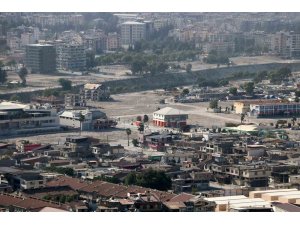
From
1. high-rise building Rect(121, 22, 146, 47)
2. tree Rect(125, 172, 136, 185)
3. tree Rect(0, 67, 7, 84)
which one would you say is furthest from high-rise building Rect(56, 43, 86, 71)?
tree Rect(125, 172, 136, 185)

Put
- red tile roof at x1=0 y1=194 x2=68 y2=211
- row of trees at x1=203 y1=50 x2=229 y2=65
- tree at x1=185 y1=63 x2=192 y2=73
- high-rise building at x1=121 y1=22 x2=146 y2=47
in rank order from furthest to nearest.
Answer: high-rise building at x1=121 y1=22 x2=146 y2=47, row of trees at x1=203 y1=50 x2=229 y2=65, tree at x1=185 y1=63 x2=192 y2=73, red tile roof at x1=0 y1=194 x2=68 y2=211

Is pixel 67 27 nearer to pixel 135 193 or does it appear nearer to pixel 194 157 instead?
pixel 194 157

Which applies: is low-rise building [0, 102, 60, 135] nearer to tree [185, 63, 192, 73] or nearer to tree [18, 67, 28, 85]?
tree [18, 67, 28, 85]

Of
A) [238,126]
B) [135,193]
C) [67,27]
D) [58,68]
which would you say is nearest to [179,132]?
[238,126]

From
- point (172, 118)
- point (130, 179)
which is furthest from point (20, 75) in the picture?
point (130, 179)

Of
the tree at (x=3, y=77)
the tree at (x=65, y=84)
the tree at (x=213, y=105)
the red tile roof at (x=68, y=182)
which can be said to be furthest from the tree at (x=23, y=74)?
the red tile roof at (x=68, y=182)

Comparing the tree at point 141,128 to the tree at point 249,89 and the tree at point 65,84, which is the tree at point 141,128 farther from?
the tree at point 65,84

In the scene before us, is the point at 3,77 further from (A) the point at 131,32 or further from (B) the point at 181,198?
(B) the point at 181,198
